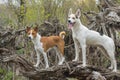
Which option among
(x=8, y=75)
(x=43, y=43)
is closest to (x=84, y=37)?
(x=43, y=43)

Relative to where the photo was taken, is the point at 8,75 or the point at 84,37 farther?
the point at 8,75

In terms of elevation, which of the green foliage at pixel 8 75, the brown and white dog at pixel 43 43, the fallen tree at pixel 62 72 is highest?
the brown and white dog at pixel 43 43

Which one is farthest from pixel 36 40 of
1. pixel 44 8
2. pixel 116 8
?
pixel 44 8

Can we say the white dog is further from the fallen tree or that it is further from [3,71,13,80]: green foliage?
[3,71,13,80]: green foliage

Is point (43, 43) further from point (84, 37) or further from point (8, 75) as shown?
point (8, 75)

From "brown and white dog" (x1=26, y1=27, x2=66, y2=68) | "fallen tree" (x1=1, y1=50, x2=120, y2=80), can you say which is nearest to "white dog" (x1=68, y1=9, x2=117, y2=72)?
"fallen tree" (x1=1, y1=50, x2=120, y2=80)

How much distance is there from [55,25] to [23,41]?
933 millimetres

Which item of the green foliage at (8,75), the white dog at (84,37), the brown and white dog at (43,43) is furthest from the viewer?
the green foliage at (8,75)

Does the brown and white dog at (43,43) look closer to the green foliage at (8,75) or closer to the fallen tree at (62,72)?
the fallen tree at (62,72)

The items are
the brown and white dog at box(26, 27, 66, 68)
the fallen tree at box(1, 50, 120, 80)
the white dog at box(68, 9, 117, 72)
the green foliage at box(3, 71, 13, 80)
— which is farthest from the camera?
the green foliage at box(3, 71, 13, 80)

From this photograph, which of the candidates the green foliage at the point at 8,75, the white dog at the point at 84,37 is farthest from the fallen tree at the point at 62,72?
the green foliage at the point at 8,75

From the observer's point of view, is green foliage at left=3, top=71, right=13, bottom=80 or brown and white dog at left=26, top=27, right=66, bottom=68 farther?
green foliage at left=3, top=71, right=13, bottom=80

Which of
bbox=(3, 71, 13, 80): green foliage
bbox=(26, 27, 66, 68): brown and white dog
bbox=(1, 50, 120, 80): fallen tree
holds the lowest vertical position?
bbox=(3, 71, 13, 80): green foliage

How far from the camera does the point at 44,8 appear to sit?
48.8 feet
